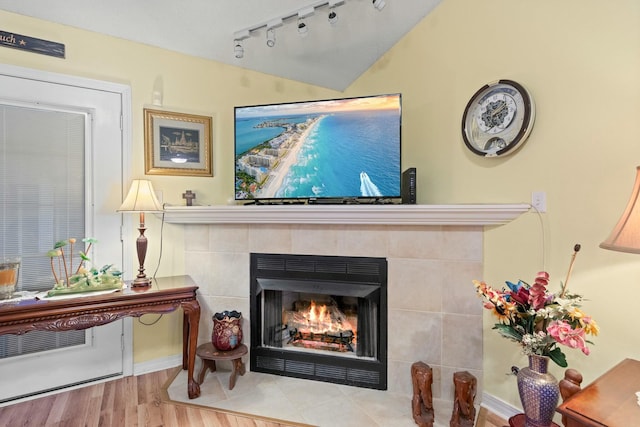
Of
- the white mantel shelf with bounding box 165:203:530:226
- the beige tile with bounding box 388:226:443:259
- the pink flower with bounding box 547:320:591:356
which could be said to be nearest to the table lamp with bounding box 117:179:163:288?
the white mantel shelf with bounding box 165:203:530:226

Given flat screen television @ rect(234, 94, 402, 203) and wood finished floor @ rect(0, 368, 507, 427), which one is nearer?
wood finished floor @ rect(0, 368, 507, 427)

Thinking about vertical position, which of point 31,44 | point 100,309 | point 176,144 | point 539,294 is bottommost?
point 100,309

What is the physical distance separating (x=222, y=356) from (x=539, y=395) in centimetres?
176

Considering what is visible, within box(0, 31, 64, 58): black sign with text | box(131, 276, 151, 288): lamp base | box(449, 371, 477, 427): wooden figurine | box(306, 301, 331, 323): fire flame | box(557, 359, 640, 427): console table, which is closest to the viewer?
box(557, 359, 640, 427): console table

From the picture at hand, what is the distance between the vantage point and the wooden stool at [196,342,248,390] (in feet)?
7.30

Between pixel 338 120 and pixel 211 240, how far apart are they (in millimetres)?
1284

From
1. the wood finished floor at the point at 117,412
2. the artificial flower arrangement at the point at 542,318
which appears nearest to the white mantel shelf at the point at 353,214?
the artificial flower arrangement at the point at 542,318

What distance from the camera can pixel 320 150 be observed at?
7.36 ft

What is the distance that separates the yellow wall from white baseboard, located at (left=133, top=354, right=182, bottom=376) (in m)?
0.04

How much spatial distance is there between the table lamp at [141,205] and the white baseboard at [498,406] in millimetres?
2214

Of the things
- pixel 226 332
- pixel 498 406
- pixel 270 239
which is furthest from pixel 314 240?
pixel 498 406

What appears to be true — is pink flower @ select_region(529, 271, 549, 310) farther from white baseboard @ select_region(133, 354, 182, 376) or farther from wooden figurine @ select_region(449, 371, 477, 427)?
white baseboard @ select_region(133, 354, 182, 376)

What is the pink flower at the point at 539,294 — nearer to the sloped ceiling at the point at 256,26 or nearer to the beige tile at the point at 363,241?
the beige tile at the point at 363,241

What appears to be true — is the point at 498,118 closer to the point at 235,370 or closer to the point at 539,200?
the point at 539,200
